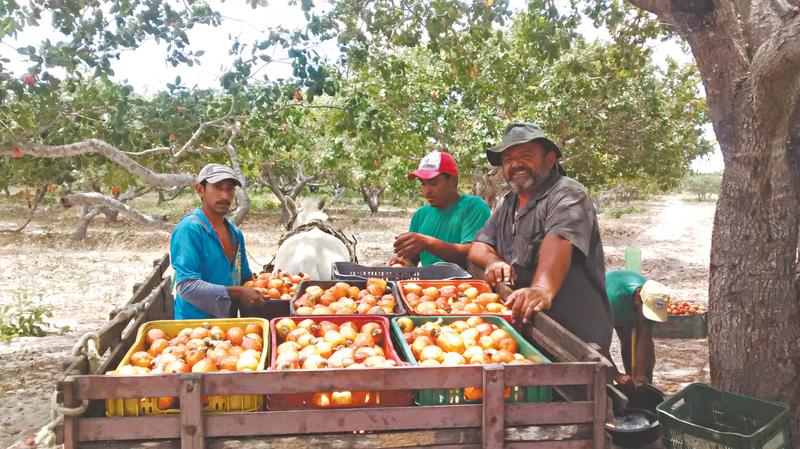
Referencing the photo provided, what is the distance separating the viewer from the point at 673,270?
1528 centimetres

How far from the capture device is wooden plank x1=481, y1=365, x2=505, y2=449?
185 centimetres

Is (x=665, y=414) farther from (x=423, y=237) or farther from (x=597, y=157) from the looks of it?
(x=597, y=157)

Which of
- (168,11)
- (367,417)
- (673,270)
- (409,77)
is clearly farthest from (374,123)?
(673,270)

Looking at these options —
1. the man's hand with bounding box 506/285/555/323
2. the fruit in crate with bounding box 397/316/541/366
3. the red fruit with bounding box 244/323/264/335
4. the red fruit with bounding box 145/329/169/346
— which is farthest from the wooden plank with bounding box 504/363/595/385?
the red fruit with bounding box 145/329/169/346

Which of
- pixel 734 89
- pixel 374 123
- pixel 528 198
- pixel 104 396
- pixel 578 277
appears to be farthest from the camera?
pixel 374 123

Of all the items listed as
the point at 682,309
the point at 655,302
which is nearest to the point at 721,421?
the point at 655,302

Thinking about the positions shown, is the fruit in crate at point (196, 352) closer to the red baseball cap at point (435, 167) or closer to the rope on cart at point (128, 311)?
the rope on cart at point (128, 311)

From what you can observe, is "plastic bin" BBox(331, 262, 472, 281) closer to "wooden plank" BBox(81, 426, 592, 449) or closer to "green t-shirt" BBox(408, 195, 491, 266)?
"green t-shirt" BBox(408, 195, 491, 266)

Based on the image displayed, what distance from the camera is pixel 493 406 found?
185 centimetres

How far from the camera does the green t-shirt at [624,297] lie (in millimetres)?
4535

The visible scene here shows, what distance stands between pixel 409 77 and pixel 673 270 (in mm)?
8578

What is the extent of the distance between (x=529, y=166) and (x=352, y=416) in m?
1.81

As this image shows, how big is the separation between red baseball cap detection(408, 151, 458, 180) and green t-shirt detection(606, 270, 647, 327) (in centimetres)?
158

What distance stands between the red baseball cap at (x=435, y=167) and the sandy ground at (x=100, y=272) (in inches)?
127
